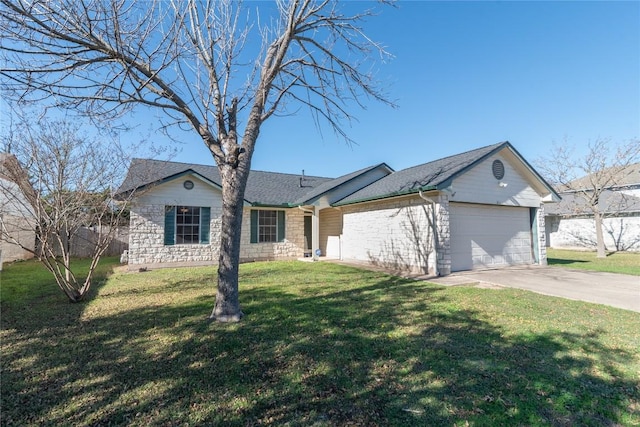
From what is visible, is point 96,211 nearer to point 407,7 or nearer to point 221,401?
point 221,401

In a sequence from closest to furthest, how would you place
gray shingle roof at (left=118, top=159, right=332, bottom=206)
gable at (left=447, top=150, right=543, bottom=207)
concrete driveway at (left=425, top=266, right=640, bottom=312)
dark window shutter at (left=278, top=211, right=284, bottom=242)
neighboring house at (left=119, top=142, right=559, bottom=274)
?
concrete driveway at (left=425, top=266, right=640, bottom=312) → neighboring house at (left=119, top=142, right=559, bottom=274) → gable at (left=447, top=150, right=543, bottom=207) → gray shingle roof at (left=118, top=159, right=332, bottom=206) → dark window shutter at (left=278, top=211, right=284, bottom=242)

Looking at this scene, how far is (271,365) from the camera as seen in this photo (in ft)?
11.2

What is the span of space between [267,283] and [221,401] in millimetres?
5668

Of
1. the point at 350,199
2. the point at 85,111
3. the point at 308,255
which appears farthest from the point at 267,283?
the point at 308,255

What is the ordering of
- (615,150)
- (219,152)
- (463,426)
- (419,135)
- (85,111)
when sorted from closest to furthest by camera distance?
(463,426) < (85,111) < (219,152) < (419,135) < (615,150)

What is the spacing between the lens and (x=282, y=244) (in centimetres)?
1485

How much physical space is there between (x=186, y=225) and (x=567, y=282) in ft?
45.6

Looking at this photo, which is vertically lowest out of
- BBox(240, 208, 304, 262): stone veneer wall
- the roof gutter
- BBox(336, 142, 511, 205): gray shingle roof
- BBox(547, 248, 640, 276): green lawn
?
BBox(547, 248, 640, 276): green lawn

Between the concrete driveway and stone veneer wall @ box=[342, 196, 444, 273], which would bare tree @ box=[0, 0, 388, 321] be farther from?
the concrete driveway

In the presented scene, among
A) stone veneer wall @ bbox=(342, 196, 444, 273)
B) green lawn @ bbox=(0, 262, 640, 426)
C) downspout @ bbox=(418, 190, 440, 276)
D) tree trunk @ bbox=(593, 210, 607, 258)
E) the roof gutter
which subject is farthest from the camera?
tree trunk @ bbox=(593, 210, 607, 258)

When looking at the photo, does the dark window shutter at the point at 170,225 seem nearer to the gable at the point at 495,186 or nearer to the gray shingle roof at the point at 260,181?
the gray shingle roof at the point at 260,181

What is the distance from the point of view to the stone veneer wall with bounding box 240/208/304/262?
14008 millimetres

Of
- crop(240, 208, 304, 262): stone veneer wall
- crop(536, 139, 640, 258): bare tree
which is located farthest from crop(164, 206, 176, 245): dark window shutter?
crop(536, 139, 640, 258): bare tree

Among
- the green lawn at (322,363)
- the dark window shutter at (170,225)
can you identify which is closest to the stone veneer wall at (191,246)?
the dark window shutter at (170,225)
